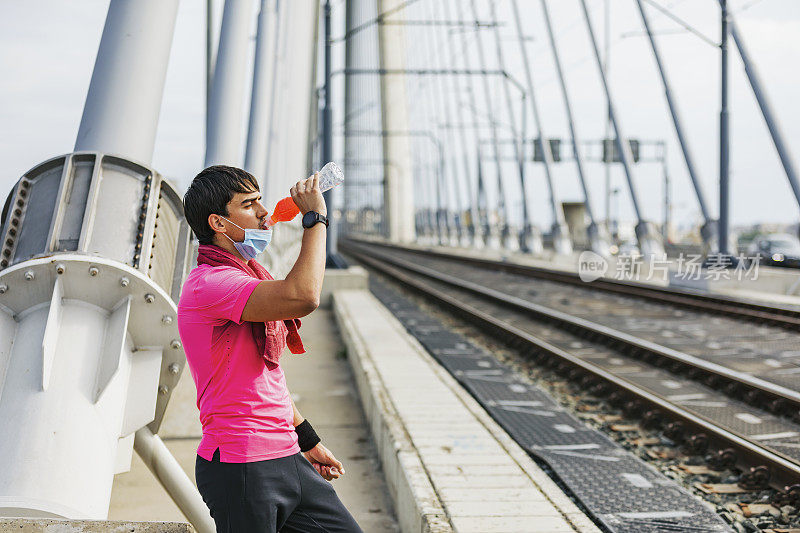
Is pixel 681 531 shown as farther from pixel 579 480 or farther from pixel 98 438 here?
pixel 98 438

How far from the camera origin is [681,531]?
3.95 metres

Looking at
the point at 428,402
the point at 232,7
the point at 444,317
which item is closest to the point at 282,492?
the point at 428,402

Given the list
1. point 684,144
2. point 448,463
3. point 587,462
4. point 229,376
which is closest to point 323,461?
point 229,376

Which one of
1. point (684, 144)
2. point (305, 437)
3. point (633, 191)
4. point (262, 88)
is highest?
point (684, 144)

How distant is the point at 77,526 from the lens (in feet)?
6.07

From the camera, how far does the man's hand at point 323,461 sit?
7.47ft

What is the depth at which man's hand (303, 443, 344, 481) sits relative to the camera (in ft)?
7.47

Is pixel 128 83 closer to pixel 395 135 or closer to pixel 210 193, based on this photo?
pixel 210 193

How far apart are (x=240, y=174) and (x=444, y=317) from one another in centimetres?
1311

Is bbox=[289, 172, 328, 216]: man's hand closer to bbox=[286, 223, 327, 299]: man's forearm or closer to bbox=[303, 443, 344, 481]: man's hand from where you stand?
bbox=[286, 223, 327, 299]: man's forearm

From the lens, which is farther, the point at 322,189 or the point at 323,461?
the point at 323,461

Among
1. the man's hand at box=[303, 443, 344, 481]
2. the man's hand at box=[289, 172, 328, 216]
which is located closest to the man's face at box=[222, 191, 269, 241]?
the man's hand at box=[289, 172, 328, 216]

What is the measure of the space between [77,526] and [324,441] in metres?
3.75

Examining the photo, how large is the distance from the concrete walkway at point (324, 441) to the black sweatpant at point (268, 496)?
198 cm
